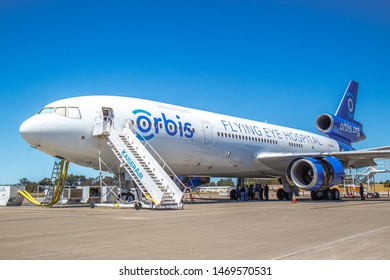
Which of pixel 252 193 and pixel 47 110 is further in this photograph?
pixel 252 193

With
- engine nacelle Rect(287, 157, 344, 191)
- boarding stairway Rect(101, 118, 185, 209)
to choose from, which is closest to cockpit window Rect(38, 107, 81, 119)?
boarding stairway Rect(101, 118, 185, 209)

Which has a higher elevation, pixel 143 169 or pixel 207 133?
pixel 207 133

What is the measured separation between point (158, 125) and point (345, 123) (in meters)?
18.3

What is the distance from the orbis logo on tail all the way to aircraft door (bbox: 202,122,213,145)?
0.92 metres

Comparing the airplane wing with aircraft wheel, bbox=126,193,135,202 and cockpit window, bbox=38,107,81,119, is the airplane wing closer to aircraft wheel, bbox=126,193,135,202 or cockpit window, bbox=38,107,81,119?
aircraft wheel, bbox=126,193,135,202

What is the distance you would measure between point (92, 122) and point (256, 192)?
1380 centimetres

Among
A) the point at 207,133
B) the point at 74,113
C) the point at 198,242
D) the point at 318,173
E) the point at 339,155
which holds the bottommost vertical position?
the point at 198,242

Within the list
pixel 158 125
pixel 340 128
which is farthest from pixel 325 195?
pixel 158 125

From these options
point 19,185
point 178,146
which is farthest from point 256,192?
point 19,185

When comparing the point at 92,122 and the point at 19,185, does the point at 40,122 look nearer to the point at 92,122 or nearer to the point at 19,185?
the point at 92,122

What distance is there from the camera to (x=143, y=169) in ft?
47.7

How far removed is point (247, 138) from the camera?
2234 cm

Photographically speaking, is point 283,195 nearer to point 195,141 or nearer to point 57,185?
point 195,141

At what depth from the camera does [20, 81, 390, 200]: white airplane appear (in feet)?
51.6
